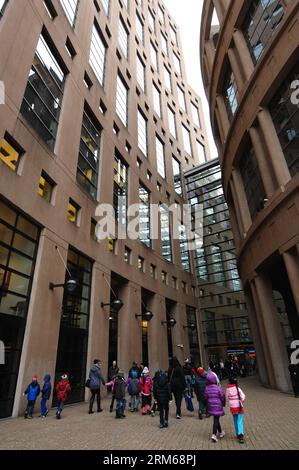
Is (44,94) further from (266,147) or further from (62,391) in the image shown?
(62,391)

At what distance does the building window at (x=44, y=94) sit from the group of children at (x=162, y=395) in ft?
36.6

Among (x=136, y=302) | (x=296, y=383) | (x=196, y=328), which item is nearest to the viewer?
(x=296, y=383)

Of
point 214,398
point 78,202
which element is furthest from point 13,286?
point 214,398

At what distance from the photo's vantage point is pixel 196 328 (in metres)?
34.2

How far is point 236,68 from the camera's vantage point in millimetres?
20016

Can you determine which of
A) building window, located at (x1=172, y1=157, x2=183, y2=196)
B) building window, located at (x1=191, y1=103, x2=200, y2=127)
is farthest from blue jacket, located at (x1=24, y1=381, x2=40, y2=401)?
building window, located at (x1=191, y1=103, x2=200, y2=127)

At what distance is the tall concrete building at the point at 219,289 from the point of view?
35062 mm

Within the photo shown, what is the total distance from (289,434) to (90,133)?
19691 mm

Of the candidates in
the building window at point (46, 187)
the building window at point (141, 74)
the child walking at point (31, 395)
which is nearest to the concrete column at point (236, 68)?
the building window at point (46, 187)

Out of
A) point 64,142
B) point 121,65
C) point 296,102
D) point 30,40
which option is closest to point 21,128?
point 64,142

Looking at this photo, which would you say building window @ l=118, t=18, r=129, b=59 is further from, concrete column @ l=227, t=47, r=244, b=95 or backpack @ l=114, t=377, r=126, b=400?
backpack @ l=114, t=377, r=126, b=400

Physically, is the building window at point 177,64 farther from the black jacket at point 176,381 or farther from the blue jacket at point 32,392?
the blue jacket at point 32,392

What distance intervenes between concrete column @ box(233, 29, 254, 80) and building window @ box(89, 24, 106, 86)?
418 inches
